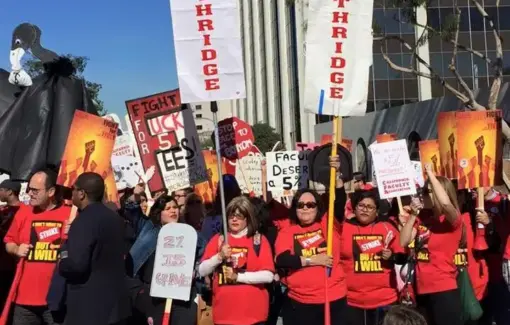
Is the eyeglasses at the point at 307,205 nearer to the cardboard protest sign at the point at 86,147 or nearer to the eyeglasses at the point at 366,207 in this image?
the eyeglasses at the point at 366,207

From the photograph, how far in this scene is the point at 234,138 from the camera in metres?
9.84

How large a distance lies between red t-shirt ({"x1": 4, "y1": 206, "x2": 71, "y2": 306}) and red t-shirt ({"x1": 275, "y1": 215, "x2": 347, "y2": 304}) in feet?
6.13

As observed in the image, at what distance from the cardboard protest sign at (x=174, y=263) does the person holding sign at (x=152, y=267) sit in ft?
0.16

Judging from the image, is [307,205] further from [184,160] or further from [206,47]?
[184,160]

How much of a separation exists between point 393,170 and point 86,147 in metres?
3.22

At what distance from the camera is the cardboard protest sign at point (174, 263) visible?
5574 mm

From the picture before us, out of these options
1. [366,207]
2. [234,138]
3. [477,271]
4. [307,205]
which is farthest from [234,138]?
[477,271]

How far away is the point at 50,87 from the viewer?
680 centimetres

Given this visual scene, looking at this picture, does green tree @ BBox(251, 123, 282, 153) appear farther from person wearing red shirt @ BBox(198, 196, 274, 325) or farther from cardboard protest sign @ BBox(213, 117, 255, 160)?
person wearing red shirt @ BBox(198, 196, 274, 325)

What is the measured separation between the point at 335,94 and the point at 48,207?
268 cm

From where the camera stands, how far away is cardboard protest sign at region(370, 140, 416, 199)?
722 centimetres

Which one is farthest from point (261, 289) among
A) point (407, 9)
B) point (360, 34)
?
point (407, 9)

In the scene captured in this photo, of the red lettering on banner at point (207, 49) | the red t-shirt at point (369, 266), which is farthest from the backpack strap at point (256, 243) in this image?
the red lettering on banner at point (207, 49)

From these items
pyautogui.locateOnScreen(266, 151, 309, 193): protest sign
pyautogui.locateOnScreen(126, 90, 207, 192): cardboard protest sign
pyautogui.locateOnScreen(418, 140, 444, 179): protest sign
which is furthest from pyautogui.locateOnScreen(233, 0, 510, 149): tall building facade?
pyautogui.locateOnScreen(126, 90, 207, 192): cardboard protest sign
